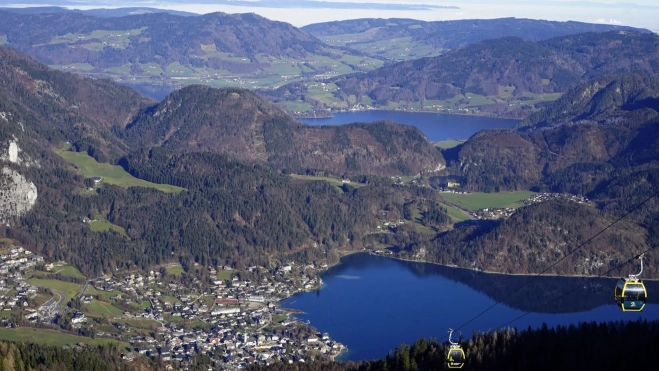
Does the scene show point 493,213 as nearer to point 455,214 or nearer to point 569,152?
point 455,214

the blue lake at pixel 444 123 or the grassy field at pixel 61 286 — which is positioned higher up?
the grassy field at pixel 61 286

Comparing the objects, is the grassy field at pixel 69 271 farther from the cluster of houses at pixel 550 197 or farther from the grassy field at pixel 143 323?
the cluster of houses at pixel 550 197

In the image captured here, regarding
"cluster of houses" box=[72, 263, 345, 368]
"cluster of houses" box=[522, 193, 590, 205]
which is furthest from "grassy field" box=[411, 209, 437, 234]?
"cluster of houses" box=[522, 193, 590, 205]

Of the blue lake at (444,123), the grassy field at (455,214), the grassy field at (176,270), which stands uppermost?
the grassy field at (455,214)

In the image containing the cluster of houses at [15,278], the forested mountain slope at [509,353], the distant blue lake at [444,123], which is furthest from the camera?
the distant blue lake at [444,123]

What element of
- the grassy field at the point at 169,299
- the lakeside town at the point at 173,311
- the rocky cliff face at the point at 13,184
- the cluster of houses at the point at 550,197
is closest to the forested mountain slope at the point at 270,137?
the cluster of houses at the point at 550,197

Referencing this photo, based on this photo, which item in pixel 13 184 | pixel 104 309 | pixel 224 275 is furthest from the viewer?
pixel 13 184

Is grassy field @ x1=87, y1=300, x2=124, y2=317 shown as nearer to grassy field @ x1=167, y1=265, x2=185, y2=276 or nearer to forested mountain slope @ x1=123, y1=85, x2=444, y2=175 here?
grassy field @ x1=167, y1=265, x2=185, y2=276

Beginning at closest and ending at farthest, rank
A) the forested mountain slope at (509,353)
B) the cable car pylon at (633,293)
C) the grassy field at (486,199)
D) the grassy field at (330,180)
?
1. the cable car pylon at (633,293)
2. the forested mountain slope at (509,353)
3. the grassy field at (486,199)
4. the grassy field at (330,180)

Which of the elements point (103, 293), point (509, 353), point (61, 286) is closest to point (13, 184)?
point (61, 286)
